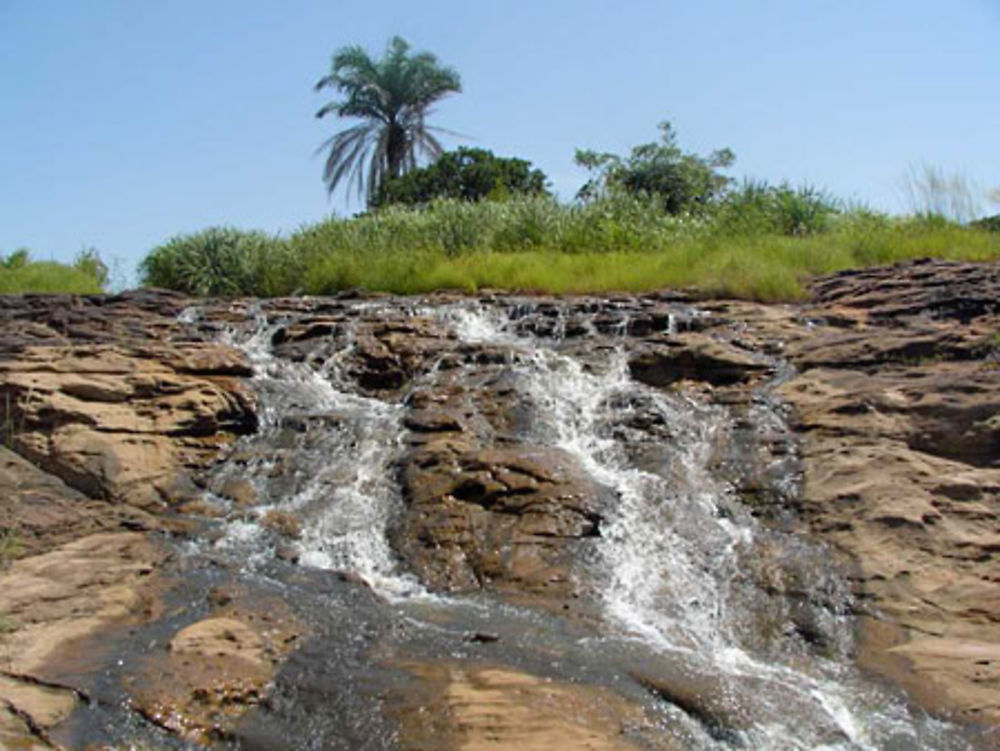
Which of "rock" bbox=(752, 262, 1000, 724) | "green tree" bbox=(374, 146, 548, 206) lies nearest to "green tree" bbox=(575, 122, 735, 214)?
"green tree" bbox=(374, 146, 548, 206)

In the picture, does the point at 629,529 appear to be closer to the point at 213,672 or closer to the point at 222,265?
the point at 213,672

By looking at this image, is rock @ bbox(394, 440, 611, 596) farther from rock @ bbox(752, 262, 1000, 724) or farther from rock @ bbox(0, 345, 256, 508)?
rock @ bbox(0, 345, 256, 508)

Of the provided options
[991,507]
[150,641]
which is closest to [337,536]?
[150,641]

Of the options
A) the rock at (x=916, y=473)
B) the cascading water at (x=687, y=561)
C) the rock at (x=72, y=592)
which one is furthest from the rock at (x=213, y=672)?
the rock at (x=916, y=473)

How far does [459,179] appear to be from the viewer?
24.9 m

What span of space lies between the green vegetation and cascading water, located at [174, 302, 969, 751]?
6.42 meters

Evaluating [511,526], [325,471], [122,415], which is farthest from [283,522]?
[122,415]

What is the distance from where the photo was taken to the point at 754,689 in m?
5.01

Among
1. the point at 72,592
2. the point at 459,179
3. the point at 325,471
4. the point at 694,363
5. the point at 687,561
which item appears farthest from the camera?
the point at 459,179

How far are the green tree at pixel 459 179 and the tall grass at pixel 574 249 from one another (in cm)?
701

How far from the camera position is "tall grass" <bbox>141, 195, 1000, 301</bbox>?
12.9 m

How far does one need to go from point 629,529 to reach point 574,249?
9021 mm

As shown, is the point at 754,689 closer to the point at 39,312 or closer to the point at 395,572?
the point at 395,572

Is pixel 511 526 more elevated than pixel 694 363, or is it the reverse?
pixel 694 363
